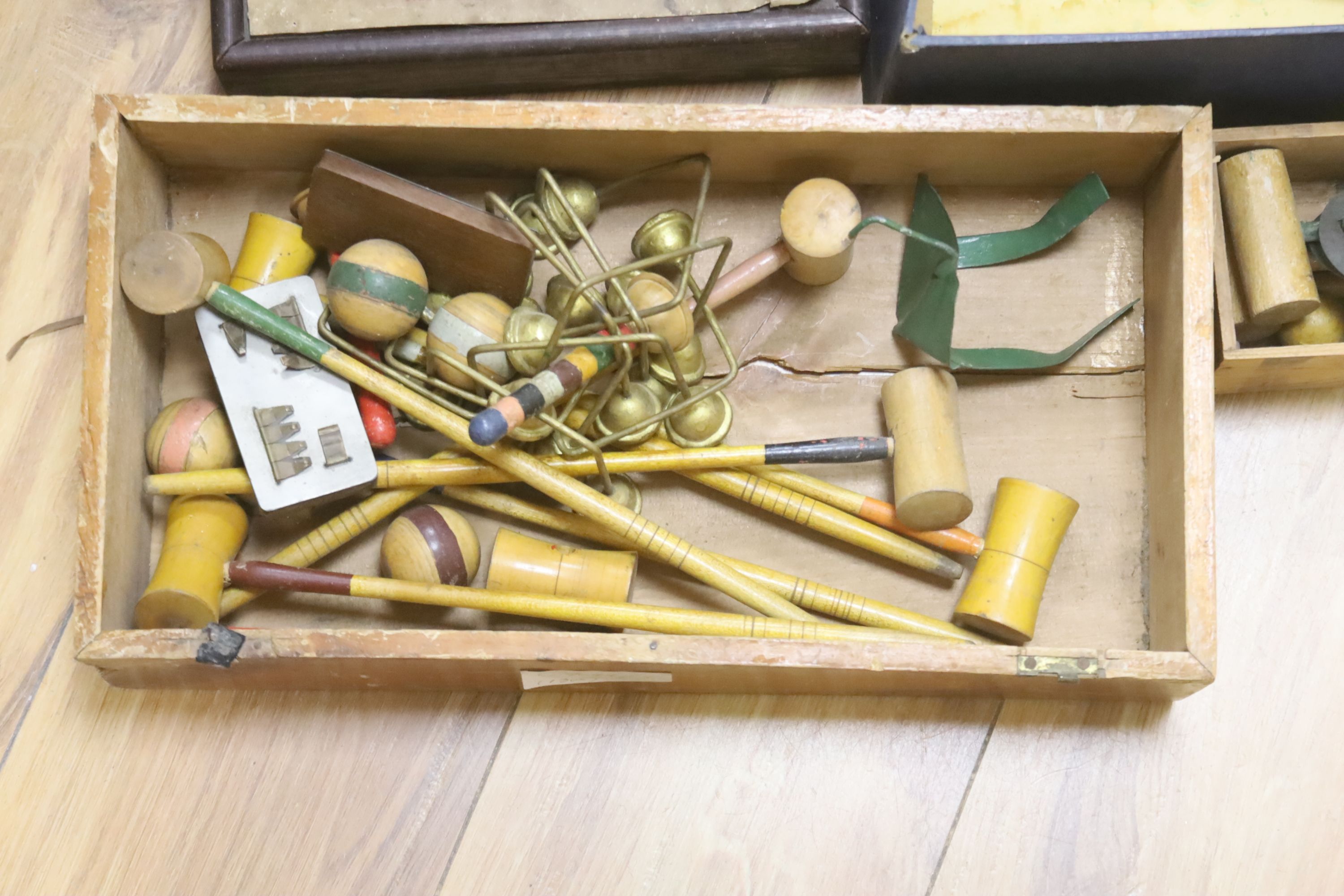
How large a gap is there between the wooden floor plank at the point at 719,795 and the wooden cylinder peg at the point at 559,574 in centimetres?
14

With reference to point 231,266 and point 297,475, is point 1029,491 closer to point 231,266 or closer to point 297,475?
A: point 297,475

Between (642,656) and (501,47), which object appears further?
(501,47)

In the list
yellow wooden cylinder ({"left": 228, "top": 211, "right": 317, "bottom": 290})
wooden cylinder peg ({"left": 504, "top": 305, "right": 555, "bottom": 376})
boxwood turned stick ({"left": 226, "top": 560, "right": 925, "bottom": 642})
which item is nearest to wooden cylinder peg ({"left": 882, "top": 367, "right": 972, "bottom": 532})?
boxwood turned stick ({"left": 226, "top": 560, "right": 925, "bottom": 642})

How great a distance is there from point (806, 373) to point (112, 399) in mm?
633

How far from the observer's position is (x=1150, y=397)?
40.8 inches

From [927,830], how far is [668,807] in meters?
0.25

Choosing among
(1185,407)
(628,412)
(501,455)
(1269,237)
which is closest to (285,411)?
(501,455)

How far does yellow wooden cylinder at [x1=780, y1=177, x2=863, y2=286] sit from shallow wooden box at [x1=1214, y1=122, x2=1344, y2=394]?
13.4 inches

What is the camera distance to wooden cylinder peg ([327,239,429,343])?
93 centimetres

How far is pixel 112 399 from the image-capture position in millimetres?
941

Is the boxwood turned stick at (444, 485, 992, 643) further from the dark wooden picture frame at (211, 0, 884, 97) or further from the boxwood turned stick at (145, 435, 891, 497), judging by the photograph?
the dark wooden picture frame at (211, 0, 884, 97)

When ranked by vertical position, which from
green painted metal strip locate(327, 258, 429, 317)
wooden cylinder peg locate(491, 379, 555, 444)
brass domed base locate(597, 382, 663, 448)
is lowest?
wooden cylinder peg locate(491, 379, 555, 444)

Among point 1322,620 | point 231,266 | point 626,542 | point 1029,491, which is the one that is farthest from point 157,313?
point 1322,620

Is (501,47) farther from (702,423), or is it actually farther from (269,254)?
(702,423)
